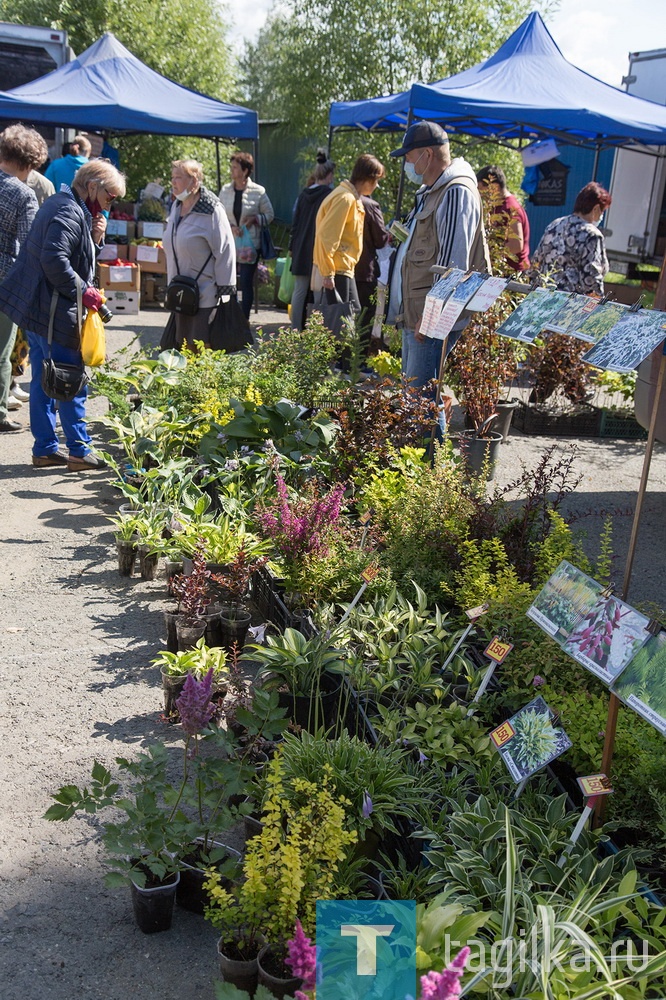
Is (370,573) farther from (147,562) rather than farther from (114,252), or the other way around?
(114,252)

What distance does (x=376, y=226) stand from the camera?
8422 millimetres

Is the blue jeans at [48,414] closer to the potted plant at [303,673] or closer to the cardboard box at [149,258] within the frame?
the potted plant at [303,673]

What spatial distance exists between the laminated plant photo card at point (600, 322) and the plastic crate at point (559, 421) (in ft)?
17.1

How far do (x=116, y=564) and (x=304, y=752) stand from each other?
263 cm

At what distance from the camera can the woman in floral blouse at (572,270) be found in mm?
7660

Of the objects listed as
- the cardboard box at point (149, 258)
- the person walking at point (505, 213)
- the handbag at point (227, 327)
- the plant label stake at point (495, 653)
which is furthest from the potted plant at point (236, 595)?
the cardboard box at point (149, 258)

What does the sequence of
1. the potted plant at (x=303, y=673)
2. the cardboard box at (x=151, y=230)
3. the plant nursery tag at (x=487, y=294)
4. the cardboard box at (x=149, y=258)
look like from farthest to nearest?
the cardboard box at (x=151, y=230) < the cardboard box at (x=149, y=258) < the plant nursery tag at (x=487, y=294) < the potted plant at (x=303, y=673)

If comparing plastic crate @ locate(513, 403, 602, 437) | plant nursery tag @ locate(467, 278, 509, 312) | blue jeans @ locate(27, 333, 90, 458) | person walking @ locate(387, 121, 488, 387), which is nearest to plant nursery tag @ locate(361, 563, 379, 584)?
plant nursery tag @ locate(467, 278, 509, 312)

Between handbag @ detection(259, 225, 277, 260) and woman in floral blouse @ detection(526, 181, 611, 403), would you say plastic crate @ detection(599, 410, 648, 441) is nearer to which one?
woman in floral blouse @ detection(526, 181, 611, 403)

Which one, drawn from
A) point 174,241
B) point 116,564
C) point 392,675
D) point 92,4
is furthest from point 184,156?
point 392,675

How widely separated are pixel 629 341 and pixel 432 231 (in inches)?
118

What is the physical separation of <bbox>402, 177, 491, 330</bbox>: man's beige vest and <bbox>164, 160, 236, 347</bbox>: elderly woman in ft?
5.84

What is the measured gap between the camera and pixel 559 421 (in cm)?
800

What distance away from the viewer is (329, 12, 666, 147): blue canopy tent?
8.56 m
